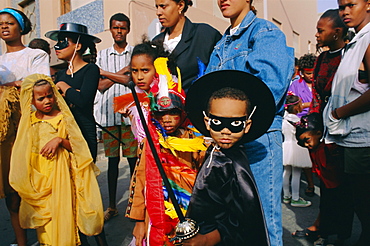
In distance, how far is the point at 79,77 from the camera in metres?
2.58

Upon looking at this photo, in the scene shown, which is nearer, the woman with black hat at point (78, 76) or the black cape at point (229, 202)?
the black cape at point (229, 202)

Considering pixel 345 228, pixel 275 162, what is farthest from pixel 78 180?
pixel 345 228

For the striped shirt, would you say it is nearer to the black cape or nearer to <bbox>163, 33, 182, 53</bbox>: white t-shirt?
<bbox>163, 33, 182, 53</bbox>: white t-shirt

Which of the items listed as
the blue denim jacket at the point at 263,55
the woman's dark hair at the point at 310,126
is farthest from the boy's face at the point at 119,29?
the woman's dark hair at the point at 310,126

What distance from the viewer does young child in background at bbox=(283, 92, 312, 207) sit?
3822 millimetres

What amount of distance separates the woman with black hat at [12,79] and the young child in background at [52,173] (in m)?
0.44

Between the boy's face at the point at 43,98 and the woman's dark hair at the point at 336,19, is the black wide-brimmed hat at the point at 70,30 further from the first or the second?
the woman's dark hair at the point at 336,19

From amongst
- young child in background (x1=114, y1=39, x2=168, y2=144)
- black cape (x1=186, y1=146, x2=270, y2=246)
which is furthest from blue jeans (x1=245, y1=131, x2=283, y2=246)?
young child in background (x1=114, y1=39, x2=168, y2=144)

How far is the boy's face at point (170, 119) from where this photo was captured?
194 cm

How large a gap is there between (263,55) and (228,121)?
0.43 metres

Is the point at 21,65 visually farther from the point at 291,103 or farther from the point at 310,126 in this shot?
the point at 291,103

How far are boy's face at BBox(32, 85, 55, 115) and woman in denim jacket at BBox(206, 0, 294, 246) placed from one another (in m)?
1.46

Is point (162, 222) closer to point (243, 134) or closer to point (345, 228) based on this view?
point (243, 134)

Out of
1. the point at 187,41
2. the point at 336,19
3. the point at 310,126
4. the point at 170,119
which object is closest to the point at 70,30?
the point at 187,41
